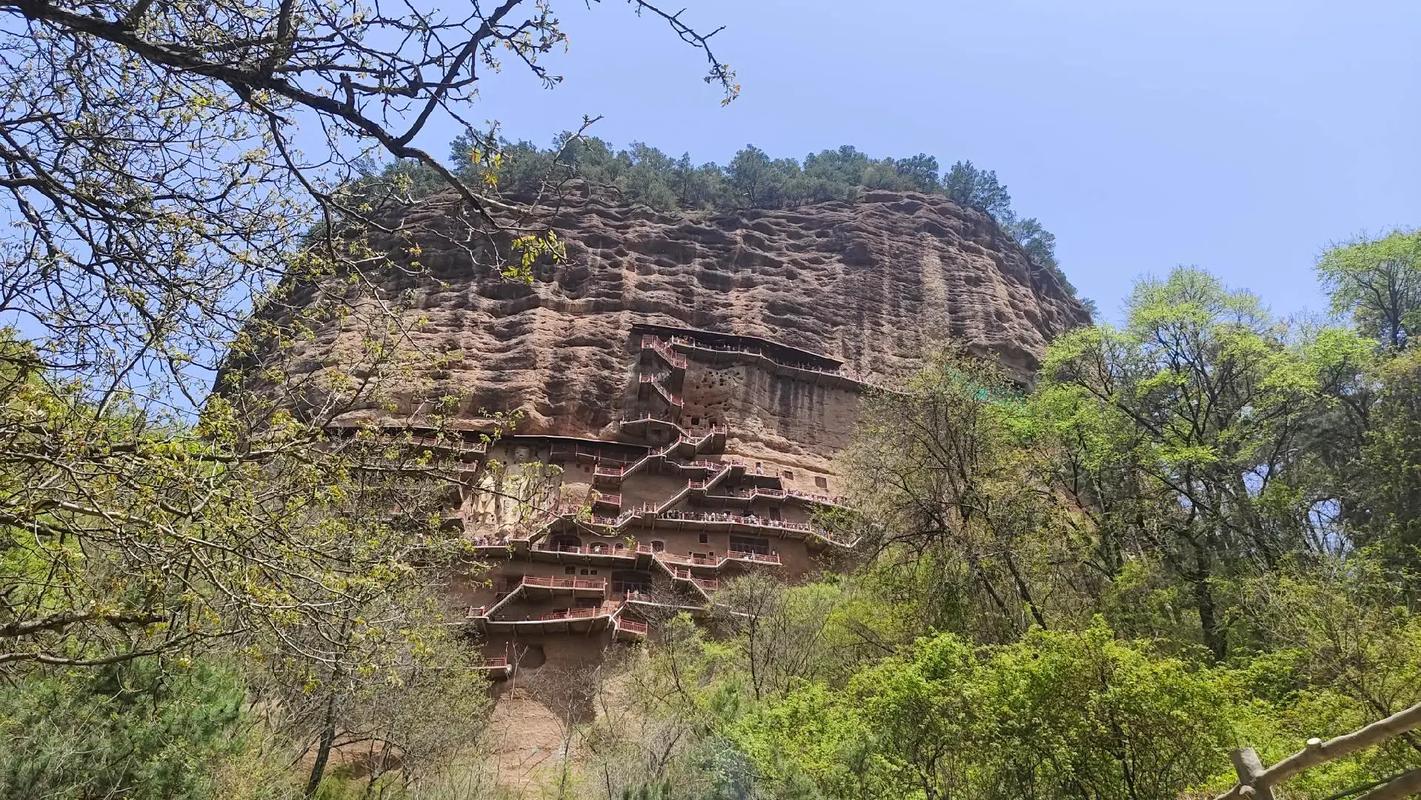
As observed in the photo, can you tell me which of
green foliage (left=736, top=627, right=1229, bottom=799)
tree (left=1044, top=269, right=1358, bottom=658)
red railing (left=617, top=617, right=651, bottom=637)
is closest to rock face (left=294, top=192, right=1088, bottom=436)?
red railing (left=617, top=617, right=651, bottom=637)

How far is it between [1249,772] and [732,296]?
1615 inches

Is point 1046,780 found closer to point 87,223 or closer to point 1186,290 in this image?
point 87,223

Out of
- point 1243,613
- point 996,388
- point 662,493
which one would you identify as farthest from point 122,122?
point 662,493

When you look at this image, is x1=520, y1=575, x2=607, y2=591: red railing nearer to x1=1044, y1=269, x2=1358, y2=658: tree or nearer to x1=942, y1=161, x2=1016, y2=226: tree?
x1=1044, y1=269, x2=1358, y2=658: tree

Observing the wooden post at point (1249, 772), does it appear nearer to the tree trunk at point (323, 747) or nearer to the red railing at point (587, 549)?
the tree trunk at point (323, 747)

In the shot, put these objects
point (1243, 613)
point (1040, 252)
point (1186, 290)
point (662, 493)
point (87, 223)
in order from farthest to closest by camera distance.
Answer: point (1040, 252), point (662, 493), point (1186, 290), point (1243, 613), point (87, 223)

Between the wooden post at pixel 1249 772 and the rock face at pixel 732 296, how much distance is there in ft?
105

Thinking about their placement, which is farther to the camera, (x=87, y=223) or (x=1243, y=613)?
(x=1243, y=613)

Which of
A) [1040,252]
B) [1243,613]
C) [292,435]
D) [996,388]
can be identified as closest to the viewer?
[292,435]

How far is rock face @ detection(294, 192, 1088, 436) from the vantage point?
1451 inches

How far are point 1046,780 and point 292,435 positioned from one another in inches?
357

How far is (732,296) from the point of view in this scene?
145 feet

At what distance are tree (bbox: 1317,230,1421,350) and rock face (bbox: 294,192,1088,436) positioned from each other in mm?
15979

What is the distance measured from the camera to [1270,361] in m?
18.3
